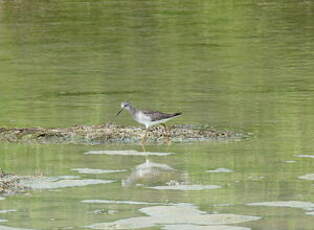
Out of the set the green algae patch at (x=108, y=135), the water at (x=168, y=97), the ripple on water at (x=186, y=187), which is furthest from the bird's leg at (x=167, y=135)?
the ripple on water at (x=186, y=187)

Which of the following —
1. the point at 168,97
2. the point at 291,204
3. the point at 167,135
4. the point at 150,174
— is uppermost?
the point at 168,97

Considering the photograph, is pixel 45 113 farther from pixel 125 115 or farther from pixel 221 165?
pixel 221 165

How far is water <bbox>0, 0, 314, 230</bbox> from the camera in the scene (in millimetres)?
10586

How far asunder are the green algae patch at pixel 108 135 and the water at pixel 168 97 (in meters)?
0.36

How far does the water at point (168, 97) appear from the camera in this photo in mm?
10586

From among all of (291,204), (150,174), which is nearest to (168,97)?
(150,174)

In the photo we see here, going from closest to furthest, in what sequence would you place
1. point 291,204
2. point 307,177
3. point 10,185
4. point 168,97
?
point 291,204 < point 10,185 < point 307,177 < point 168,97

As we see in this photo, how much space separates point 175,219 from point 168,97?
9.58 m

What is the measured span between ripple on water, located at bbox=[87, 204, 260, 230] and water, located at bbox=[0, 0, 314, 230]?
1.7 inches

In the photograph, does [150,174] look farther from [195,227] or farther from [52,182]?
[195,227]

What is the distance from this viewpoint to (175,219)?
32.1 ft

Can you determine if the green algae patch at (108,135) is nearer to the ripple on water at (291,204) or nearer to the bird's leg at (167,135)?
the bird's leg at (167,135)

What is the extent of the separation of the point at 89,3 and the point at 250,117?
2706cm

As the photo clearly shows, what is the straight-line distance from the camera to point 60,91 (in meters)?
20.3
